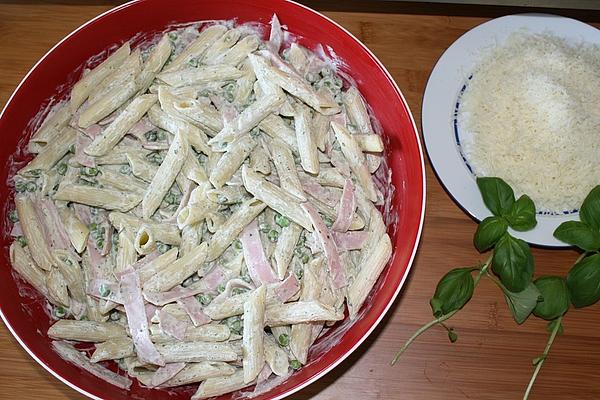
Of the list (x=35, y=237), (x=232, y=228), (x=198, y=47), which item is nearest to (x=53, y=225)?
(x=35, y=237)

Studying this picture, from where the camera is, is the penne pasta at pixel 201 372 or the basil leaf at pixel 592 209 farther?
the basil leaf at pixel 592 209

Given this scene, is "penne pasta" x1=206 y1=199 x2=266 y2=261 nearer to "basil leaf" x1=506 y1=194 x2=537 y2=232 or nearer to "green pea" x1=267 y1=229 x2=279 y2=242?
"green pea" x1=267 y1=229 x2=279 y2=242

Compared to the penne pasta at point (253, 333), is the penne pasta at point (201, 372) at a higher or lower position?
lower

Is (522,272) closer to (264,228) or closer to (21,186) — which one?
(264,228)

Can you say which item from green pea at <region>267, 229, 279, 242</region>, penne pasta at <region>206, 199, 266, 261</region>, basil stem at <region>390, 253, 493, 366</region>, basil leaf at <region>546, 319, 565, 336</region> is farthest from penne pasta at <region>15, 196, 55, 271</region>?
basil leaf at <region>546, 319, 565, 336</region>

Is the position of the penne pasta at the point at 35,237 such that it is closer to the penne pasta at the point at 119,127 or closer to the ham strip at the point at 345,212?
the penne pasta at the point at 119,127

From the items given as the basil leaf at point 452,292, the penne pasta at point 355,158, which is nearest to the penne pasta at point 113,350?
the penne pasta at point 355,158
